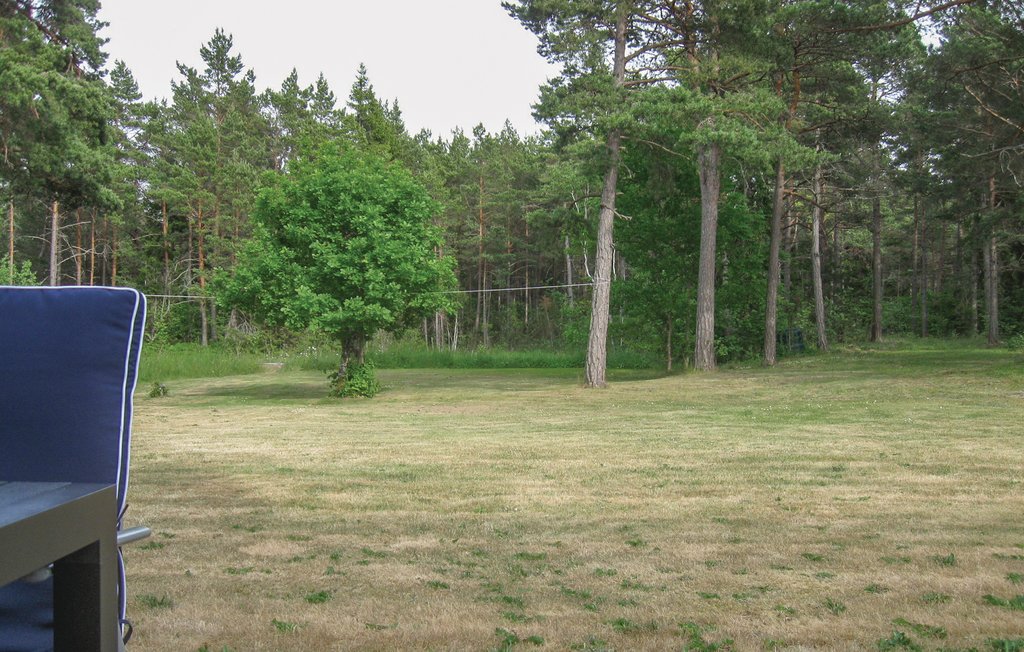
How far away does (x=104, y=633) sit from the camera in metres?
1.62

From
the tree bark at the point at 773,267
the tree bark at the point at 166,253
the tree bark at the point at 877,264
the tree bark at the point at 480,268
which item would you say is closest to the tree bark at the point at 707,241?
the tree bark at the point at 773,267

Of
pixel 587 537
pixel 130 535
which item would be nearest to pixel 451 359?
pixel 587 537

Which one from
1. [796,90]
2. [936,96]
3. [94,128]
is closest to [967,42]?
[936,96]

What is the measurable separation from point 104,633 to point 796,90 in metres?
26.1

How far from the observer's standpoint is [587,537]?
5.24 metres

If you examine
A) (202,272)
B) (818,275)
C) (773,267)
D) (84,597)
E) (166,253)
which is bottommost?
(84,597)

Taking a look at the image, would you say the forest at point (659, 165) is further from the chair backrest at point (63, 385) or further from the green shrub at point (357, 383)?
the chair backrest at point (63, 385)

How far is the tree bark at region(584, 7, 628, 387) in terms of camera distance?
20266 millimetres

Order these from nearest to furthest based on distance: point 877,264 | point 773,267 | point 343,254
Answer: point 343,254
point 773,267
point 877,264

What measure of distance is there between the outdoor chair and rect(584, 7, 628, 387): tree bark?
18601 mm

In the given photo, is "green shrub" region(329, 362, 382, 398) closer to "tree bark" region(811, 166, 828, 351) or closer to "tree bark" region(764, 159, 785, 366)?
"tree bark" region(764, 159, 785, 366)

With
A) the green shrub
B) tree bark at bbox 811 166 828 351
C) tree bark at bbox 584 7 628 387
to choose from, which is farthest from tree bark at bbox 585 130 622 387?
tree bark at bbox 811 166 828 351

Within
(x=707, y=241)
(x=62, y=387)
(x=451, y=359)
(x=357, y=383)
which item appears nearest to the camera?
(x=62, y=387)

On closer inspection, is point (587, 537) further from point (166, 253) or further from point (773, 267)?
point (166, 253)
